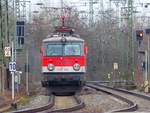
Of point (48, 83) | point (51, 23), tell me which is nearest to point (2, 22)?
point (48, 83)

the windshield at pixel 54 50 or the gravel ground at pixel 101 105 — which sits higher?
the windshield at pixel 54 50

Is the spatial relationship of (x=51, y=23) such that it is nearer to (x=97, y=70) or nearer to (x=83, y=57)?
(x=97, y=70)

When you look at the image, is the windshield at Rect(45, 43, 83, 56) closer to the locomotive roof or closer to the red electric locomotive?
the red electric locomotive

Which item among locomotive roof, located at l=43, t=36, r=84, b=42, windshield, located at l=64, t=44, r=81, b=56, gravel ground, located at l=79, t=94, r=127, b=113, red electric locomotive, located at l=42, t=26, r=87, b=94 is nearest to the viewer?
gravel ground, located at l=79, t=94, r=127, b=113

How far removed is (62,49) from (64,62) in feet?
3.51

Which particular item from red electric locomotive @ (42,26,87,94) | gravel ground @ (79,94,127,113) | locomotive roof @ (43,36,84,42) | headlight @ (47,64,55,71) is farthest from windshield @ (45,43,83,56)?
gravel ground @ (79,94,127,113)

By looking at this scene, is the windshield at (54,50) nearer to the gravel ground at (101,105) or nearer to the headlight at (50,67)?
the headlight at (50,67)

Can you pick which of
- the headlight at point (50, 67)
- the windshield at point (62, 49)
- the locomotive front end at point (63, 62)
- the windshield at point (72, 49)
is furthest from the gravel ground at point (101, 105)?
the windshield at point (62, 49)

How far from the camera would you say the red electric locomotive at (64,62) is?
34.1 meters

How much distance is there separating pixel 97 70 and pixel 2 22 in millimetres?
45195

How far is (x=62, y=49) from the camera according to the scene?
35.1 m

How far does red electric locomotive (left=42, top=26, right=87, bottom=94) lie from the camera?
112 ft

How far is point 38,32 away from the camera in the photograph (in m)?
80.1

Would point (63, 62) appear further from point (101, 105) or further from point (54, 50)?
point (101, 105)
